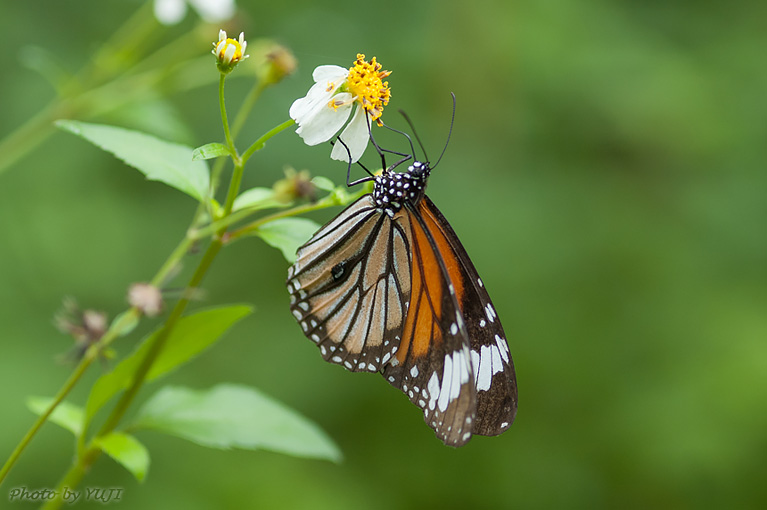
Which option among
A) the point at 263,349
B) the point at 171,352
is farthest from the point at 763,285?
the point at 171,352

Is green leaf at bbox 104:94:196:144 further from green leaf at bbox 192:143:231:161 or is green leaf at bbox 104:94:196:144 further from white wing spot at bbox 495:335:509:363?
white wing spot at bbox 495:335:509:363

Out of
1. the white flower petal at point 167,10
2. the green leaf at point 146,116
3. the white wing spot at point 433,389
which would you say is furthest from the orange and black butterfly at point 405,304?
the white flower petal at point 167,10

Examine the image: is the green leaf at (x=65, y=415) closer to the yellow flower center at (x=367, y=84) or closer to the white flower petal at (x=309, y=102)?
the white flower petal at (x=309, y=102)

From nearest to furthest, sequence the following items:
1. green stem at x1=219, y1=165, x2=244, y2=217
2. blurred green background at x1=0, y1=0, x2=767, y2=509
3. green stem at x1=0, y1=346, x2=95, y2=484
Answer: green stem at x1=0, y1=346, x2=95, y2=484 < green stem at x1=219, y1=165, x2=244, y2=217 < blurred green background at x1=0, y1=0, x2=767, y2=509

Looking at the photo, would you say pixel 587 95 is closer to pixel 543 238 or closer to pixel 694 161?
pixel 694 161

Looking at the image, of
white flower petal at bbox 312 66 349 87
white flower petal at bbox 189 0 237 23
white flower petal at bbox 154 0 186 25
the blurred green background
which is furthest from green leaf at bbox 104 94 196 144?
white flower petal at bbox 312 66 349 87

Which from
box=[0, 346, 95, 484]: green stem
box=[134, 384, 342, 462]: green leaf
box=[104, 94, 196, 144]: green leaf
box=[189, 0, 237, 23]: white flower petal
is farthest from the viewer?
box=[189, 0, 237, 23]: white flower petal
